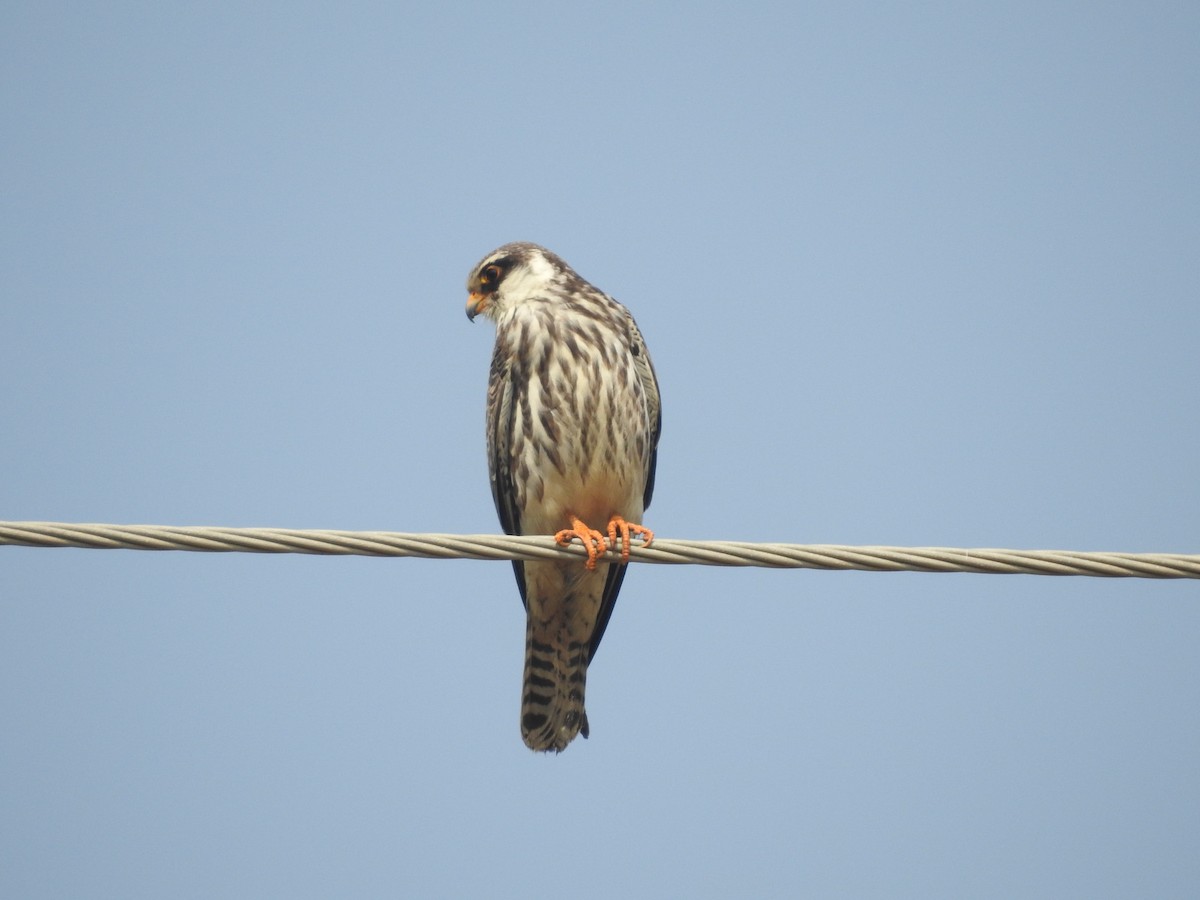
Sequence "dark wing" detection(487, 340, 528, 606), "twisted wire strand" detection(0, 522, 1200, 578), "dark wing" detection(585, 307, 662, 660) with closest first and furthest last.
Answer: "twisted wire strand" detection(0, 522, 1200, 578) < "dark wing" detection(487, 340, 528, 606) < "dark wing" detection(585, 307, 662, 660)

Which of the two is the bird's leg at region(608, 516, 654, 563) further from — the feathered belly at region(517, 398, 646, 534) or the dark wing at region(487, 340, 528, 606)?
the dark wing at region(487, 340, 528, 606)

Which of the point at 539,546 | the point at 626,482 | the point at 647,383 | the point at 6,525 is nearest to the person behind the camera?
the point at 6,525

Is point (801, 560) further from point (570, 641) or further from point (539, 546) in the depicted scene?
point (570, 641)

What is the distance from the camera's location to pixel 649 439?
18.4 ft

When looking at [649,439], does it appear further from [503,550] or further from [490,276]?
[503,550]

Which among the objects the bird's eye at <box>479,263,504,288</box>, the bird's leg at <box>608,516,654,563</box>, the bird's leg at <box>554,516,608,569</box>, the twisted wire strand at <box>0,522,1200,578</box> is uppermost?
the bird's eye at <box>479,263,504,288</box>

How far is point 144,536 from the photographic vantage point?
3.37m

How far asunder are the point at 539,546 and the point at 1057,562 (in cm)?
146

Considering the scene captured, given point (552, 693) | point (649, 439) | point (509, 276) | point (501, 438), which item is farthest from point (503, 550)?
point (509, 276)

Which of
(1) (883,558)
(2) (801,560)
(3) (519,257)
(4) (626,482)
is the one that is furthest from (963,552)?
(3) (519,257)

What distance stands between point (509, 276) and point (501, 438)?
993 millimetres

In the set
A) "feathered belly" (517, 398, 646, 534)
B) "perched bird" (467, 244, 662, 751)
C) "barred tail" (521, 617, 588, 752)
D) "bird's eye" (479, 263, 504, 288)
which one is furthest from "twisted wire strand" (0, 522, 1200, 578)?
"bird's eye" (479, 263, 504, 288)

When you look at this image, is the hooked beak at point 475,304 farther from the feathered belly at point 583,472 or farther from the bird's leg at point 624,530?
the bird's leg at point 624,530

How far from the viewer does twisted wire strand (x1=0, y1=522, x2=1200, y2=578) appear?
3373 millimetres
